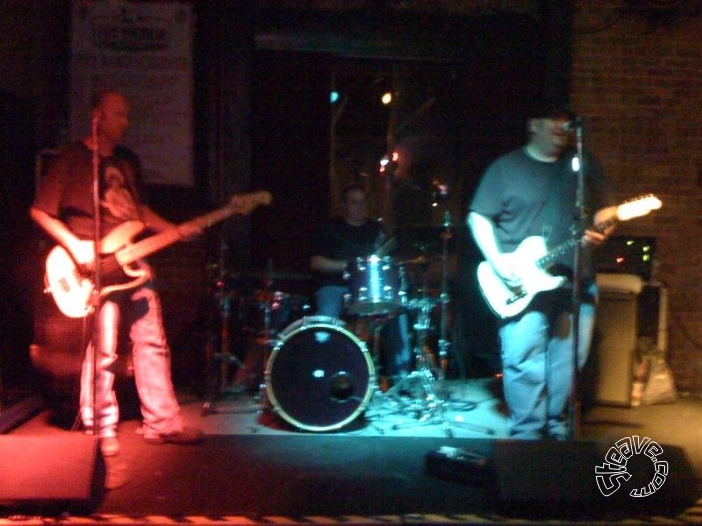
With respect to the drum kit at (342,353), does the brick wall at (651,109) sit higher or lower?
higher

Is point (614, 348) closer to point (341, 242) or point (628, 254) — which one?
point (628, 254)

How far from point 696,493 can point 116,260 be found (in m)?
3.51

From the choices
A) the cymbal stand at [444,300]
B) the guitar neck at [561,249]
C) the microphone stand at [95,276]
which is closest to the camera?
the microphone stand at [95,276]

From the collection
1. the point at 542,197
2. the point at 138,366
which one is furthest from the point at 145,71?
the point at 542,197

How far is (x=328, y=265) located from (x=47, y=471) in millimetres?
3140

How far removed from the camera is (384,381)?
7574mm

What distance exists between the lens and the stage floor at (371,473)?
4.73 metres

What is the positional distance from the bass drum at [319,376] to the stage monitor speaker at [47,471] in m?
1.91

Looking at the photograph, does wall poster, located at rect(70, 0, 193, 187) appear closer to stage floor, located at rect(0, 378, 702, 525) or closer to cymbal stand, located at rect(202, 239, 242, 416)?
cymbal stand, located at rect(202, 239, 242, 416)

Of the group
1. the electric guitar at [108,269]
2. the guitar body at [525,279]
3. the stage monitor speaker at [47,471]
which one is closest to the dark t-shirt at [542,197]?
the guitar body at [525,279]

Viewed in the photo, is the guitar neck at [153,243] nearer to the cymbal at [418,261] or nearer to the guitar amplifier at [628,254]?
the cymbal at [418,261]

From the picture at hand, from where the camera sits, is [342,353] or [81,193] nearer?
[81,193]

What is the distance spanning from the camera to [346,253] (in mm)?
7414

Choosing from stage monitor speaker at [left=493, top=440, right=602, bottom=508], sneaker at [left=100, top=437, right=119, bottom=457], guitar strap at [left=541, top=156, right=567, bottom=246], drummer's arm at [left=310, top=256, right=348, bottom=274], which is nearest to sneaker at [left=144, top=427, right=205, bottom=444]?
sneaker at [left=100, top=437, right=119, bottom=457]
